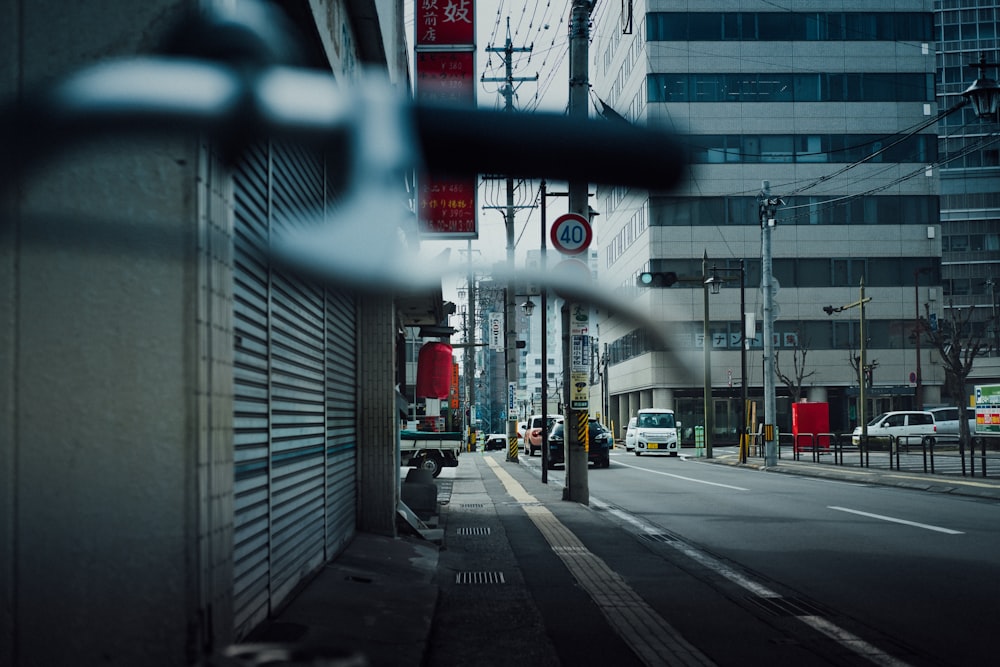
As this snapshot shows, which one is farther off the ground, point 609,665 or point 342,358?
point 342,358

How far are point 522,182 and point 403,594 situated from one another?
621 cm

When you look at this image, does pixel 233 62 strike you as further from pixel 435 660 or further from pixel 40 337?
pixel 435 660

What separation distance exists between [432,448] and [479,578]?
709 inches

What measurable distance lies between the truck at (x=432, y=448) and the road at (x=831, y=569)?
9258 millimetres

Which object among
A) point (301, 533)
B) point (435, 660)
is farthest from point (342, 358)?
point (435, 660)

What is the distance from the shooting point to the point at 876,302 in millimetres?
53625

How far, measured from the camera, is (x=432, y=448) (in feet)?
87.3

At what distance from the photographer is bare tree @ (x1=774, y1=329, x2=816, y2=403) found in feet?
172

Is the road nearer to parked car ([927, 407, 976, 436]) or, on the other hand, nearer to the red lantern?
the red lantern

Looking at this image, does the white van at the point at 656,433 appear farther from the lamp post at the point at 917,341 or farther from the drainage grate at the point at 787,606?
the drainage grate at the point at 787,606

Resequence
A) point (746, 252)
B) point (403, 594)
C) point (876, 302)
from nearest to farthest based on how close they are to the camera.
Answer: point (403, 594)
point (746, 252)
point (876, 302)

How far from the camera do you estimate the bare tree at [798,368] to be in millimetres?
52438

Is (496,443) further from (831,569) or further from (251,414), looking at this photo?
(251,414)

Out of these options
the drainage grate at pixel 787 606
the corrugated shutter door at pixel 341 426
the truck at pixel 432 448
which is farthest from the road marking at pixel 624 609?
the truck at pixel 432 448
